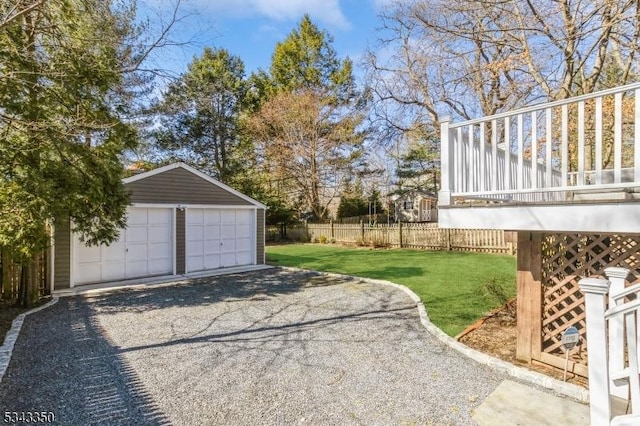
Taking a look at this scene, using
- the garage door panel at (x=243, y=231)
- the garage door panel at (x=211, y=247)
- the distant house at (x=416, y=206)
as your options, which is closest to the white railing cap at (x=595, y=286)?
the garage door panel at (x=211, y=247)

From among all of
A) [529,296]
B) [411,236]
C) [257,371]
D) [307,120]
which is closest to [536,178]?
[529,296]

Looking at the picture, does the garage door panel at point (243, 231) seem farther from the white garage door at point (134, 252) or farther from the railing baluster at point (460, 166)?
the railing baluster at point (460, 166)

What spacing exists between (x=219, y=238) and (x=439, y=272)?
22.8ft

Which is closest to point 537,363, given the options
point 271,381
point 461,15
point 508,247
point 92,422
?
point 271,381

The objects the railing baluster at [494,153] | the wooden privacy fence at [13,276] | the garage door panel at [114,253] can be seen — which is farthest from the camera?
the garage door panel at [114,253]

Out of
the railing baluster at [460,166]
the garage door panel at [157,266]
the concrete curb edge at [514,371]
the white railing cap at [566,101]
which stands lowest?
the concrete curb edge at [514,371]

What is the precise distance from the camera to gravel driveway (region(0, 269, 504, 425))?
10.7ft

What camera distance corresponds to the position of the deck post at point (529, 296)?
4062 mm

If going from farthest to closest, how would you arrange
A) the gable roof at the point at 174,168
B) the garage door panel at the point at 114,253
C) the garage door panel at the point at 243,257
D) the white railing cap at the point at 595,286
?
the garage door panel at the point at 243,257
the gable roof at the point at 174,168
the garage door panel at the point at 114,253
the white railing cap at the point at 595,286

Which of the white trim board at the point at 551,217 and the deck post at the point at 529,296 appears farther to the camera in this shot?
the deck post at the point at 529,296

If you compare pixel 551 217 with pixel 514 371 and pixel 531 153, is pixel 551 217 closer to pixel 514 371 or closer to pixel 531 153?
pixel 531 153

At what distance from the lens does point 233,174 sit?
2511 cm

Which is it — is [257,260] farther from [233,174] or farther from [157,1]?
[233,174]

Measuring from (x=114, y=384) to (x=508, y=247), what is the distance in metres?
13.8
